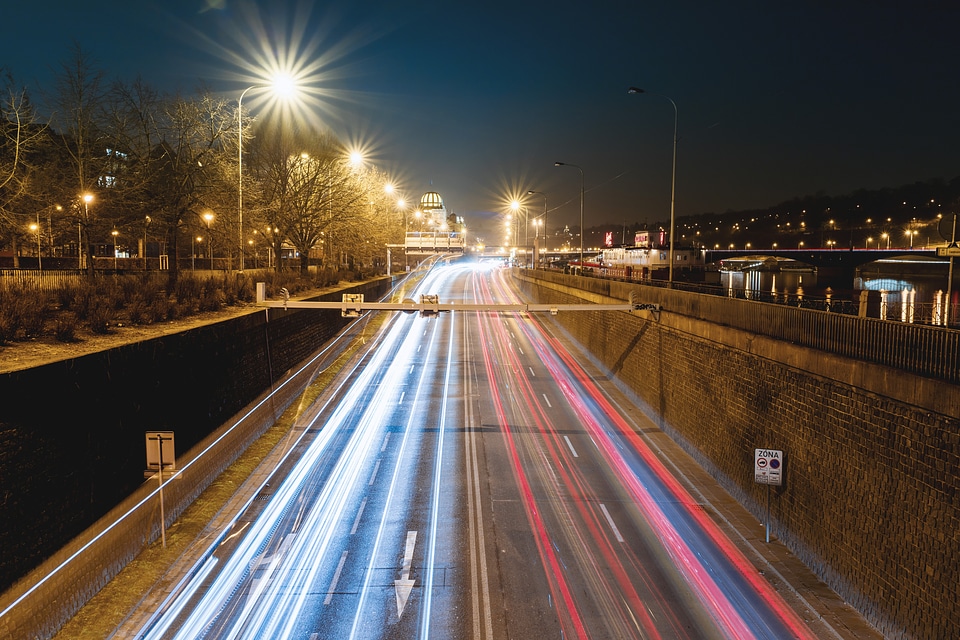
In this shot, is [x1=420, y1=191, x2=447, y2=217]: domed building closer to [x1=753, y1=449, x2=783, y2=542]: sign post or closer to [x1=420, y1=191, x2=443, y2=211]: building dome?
[x1=420, y1=191, x2=443, y2=211]: building dome

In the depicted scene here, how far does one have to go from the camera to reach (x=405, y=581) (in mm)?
14250

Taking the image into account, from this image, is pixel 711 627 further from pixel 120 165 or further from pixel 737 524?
pixel 120 165

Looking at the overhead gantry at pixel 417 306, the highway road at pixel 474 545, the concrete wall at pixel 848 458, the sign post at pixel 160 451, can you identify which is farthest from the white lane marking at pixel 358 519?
the concrete wall at pixel 848 458

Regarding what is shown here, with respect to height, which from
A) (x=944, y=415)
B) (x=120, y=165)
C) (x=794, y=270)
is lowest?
(x=944, y=415)

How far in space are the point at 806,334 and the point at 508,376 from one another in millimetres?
23096

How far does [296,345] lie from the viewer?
118 ft

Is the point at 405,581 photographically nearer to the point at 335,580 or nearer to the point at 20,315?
the point at 335,580

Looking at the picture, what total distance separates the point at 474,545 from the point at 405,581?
7.88 ft

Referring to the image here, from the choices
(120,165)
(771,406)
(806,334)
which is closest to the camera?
(806,334)

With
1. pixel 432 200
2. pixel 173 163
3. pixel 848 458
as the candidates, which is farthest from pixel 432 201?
pixel 848 458

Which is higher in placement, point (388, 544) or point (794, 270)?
point (794, 270)

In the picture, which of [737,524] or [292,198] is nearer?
[737,524]

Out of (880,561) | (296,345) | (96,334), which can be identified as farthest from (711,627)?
(296,345)

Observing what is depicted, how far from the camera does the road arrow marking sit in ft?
43.8
